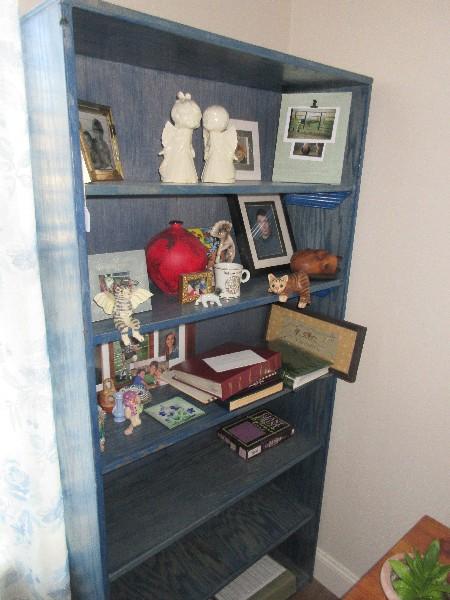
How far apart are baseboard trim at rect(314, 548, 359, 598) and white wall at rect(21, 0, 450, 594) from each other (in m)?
0.14

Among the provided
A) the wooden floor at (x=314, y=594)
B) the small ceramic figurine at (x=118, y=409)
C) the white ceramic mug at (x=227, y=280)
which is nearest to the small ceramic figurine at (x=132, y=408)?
the small ceramic figurine at (x=118, y=409)

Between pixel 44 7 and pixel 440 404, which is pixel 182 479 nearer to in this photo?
pixel 440 404

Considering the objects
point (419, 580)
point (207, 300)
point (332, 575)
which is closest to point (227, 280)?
point (207, 300)

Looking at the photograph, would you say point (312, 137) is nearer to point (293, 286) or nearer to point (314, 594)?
point (293, 286)

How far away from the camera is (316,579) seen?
189 cm

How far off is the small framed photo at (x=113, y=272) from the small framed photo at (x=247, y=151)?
482 millimetres

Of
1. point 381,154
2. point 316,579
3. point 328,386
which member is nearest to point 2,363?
point 328,386

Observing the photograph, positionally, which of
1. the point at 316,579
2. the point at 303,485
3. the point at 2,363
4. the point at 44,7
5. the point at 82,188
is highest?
the point at 44,7

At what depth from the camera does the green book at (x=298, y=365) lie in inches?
57.6

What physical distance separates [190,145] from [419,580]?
1.10 m

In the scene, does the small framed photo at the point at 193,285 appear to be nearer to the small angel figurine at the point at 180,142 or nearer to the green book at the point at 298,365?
the small angel figurine at the point at 180,142

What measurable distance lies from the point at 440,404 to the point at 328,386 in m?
0.36

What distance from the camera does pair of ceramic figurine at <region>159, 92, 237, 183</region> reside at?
3.74 feet

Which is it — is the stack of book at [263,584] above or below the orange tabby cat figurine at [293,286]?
below
